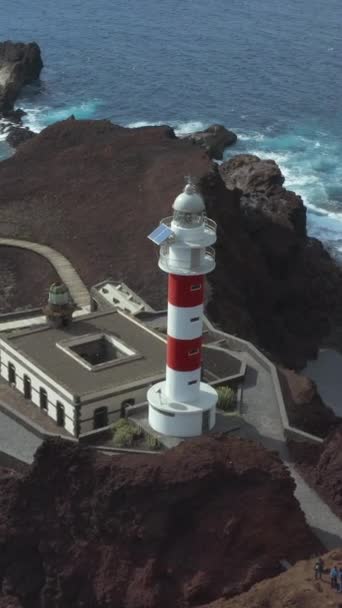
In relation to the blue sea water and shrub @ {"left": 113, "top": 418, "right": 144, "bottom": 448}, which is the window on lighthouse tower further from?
the blue sea water

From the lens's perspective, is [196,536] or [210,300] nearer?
[196,536]

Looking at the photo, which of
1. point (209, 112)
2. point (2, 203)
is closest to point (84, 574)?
point (2, 203)

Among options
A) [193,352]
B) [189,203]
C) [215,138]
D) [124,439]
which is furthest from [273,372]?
[215,138]

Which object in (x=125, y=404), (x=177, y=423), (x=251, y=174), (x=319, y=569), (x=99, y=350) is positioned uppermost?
(x=319, y=569)

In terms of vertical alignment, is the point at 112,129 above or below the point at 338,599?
below

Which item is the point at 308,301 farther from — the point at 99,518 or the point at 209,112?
the point at 209,112

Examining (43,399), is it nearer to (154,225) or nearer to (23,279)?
(23,279)

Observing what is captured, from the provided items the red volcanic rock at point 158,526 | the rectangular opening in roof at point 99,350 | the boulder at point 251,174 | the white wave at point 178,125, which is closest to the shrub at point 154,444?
the red volcanic rock at point 158,526
